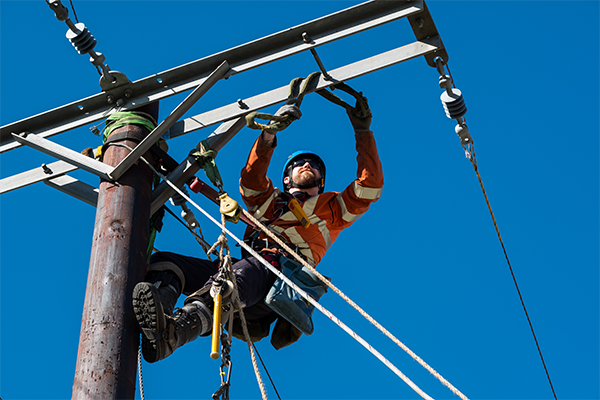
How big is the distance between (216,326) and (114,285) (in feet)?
2.03

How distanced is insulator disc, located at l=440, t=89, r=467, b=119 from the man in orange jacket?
A: 0.85 metres

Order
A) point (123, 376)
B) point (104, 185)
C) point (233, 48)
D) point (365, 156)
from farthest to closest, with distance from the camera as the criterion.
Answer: point (365, 156) → point (233, 48) → point (104, 185) → point (123, 376)

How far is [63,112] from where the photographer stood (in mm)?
5531

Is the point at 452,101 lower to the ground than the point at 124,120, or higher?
lower

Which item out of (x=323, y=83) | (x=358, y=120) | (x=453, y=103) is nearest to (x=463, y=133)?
(x=453, y=103)

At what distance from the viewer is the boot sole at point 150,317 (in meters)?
4.32

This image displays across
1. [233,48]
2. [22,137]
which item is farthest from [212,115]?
[22,137]

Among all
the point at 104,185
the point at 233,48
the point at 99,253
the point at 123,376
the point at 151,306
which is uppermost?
the point at 233,48

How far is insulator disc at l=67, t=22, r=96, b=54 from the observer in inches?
210

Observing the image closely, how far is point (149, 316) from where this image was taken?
4.33 meters

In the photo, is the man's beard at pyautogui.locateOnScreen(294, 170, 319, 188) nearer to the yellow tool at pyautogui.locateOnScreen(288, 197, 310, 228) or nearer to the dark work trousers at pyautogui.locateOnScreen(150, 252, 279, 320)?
the yellow tool at pyautogui.locateOnScreen(288, 197, 310, 228)

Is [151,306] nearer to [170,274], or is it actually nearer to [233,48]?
[170,274]

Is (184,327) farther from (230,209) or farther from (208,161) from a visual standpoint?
(208,161)

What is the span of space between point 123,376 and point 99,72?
223 centimetres
